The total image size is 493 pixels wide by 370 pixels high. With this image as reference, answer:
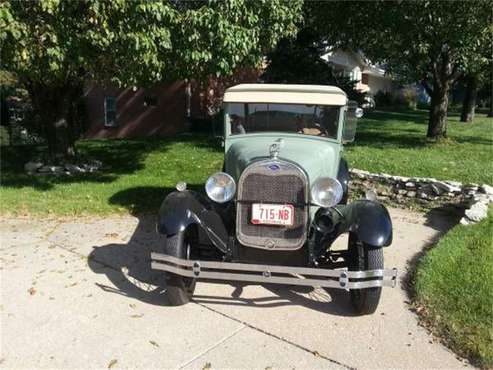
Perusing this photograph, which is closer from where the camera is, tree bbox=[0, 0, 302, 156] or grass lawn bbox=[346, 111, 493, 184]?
tree bbox=[0, 0, 302, 156]

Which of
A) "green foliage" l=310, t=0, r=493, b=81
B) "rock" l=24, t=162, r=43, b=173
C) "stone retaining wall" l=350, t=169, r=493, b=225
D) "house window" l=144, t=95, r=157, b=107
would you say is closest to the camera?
"stone retaining wall" l=350, t=169, r=493, b=225

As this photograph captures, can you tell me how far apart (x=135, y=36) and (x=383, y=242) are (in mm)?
4060

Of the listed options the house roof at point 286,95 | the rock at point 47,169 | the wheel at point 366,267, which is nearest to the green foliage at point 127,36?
the house roof at point 286,95

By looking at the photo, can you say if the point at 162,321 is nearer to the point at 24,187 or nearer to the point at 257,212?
the point at 257,212

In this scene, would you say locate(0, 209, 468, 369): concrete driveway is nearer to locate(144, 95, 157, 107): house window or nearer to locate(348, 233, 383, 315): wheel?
locate(348, 233, 383, 315): wheel

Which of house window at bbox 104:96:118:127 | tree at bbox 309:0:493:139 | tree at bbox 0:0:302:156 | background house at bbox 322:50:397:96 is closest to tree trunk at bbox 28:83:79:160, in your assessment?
tree at bbox 0:0:302:156

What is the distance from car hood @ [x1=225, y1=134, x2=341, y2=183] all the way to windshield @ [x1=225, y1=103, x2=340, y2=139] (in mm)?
117

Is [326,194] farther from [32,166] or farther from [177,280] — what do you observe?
[32,166]

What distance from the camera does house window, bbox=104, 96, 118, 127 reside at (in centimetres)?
1845

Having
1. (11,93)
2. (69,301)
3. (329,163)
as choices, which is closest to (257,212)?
(329,163)

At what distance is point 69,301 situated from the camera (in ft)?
14.7

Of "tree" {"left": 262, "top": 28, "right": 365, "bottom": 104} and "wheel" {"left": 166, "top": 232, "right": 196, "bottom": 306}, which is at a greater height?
"tree" {"left": 262, "top": 28, "right": 365, "bottom": 104}

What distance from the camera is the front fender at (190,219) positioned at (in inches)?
170

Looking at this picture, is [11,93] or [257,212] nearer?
[257,212]
